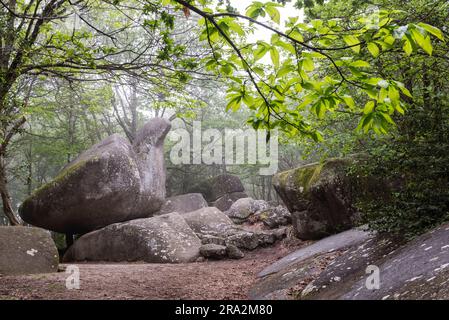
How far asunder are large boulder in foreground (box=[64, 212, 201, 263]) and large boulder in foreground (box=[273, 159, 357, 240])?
365 centimetres

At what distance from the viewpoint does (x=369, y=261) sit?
4562 mm

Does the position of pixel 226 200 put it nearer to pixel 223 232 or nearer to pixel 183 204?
pixel 183 204

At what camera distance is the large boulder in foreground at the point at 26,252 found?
6.91 m

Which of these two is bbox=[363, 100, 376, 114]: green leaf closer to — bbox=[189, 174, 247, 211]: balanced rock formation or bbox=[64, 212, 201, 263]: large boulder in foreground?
bbox=[64, 212, 201, 263]: large boulder in foreground

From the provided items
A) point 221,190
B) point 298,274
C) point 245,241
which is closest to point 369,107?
point 298,274

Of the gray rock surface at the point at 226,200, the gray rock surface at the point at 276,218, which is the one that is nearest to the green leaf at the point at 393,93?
the gray rock surface at the point at 276,218

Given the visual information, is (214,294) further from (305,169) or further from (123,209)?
(123,209)

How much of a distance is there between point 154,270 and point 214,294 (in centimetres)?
286

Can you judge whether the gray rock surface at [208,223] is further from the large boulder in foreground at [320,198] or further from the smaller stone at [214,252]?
the large boulder in foreground at [320,198]

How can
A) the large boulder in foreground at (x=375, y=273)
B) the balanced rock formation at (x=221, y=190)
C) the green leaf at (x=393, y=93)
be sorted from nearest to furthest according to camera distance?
the green leaf at (x=393, y=93)
the large boulder in foreground at (x=375, y=273)
the balanced rock formation at (x=221, y=190)

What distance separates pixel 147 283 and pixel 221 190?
17511 mm

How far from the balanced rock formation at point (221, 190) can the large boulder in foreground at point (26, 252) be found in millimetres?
16424

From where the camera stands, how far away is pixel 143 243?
37.1ft
